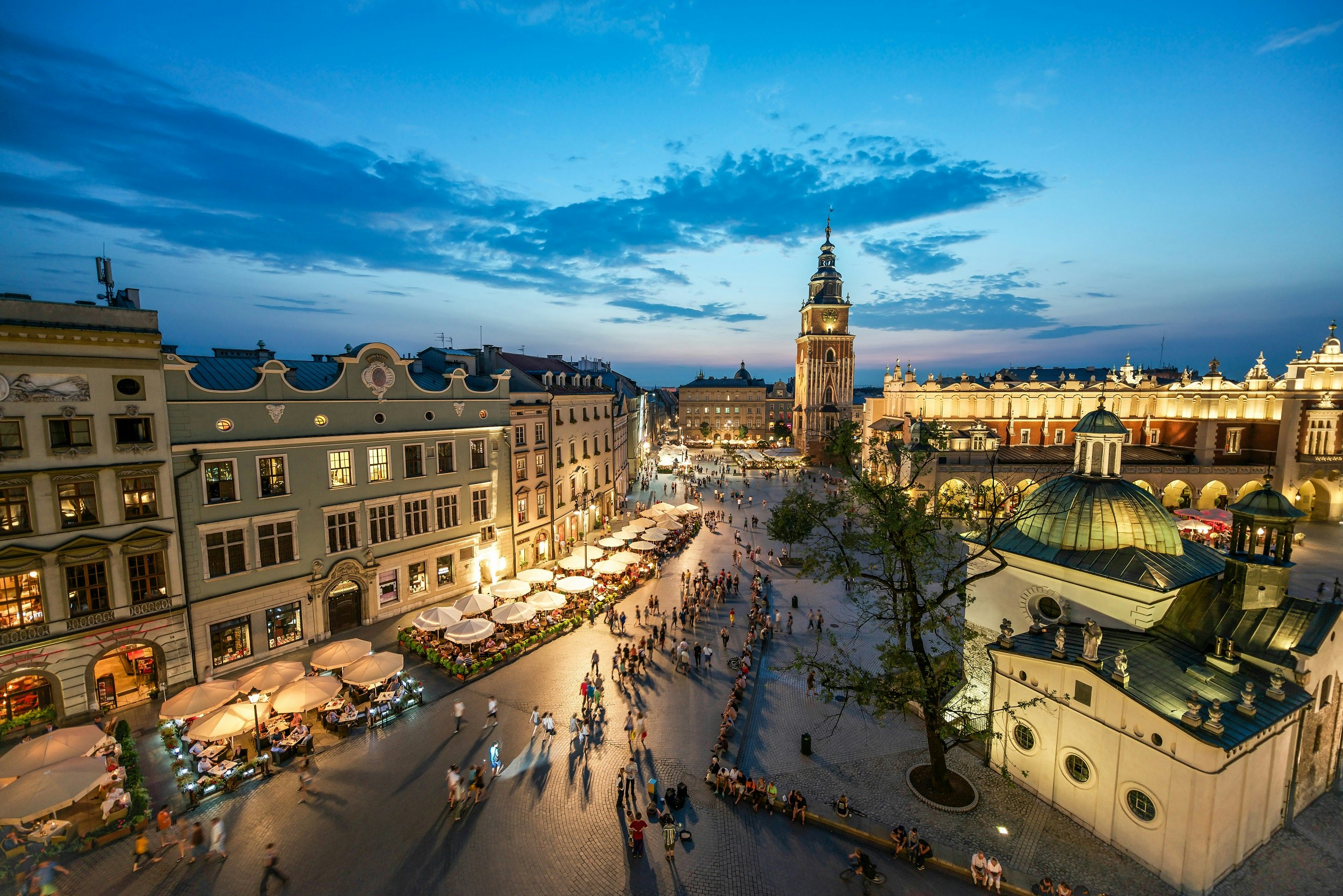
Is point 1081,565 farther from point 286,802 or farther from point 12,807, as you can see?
point 12,807

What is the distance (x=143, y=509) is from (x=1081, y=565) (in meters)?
33.9

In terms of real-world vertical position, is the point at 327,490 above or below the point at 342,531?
above

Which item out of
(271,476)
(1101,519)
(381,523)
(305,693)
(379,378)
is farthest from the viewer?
(381,523)

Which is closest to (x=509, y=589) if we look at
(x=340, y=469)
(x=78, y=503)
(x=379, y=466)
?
(x=379, y=466)

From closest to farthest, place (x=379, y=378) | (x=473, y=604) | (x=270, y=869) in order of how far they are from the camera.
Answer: (x=270, y=869)
(x=473, y=604)
(x=379, y=378)

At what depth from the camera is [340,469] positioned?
88.9 feet

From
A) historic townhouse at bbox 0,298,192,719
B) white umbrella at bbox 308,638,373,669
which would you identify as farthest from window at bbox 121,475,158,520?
white umbrella at bbox 308,638,373,669

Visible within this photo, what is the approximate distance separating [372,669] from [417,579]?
32.4 ft

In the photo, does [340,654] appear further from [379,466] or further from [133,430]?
Result: [133,430]

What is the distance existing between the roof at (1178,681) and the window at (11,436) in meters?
32.9

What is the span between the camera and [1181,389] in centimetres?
6003

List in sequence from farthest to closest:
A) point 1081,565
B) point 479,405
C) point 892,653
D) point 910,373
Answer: point 910,373 → point 479,405 → point 1081,565 → point 892,653

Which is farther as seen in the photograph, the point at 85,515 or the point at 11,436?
the point at 85,515

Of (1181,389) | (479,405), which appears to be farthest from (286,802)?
(1181,389)
